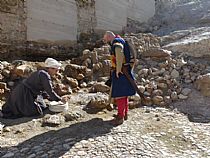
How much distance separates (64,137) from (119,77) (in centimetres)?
119

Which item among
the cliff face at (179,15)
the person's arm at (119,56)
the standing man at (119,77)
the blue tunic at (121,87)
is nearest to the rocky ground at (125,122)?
the standing man at (119,77)

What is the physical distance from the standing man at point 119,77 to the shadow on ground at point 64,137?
0.31 m

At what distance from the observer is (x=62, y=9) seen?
791cm

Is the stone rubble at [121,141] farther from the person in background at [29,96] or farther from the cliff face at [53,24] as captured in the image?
the cliff face at [53,24]

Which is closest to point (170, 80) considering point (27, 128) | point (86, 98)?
point (86, 98)

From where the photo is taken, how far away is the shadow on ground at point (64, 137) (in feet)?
13.1

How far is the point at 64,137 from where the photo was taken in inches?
170

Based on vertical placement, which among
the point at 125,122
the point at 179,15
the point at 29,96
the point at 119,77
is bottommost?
the point at 125,122

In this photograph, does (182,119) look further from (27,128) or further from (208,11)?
(208,11)

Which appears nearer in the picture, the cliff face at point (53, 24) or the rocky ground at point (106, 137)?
the rocky ground at point (106, 137)

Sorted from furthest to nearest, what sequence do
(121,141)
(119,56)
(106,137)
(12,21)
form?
(12,21), (119,56), (106,137), (121,141)

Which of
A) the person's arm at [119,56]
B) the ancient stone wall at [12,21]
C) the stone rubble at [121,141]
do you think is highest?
the ancient stone wall at [12,21]

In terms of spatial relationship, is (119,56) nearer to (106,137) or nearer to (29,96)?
(106,137)

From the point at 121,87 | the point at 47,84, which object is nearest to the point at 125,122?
the point at 121,87
